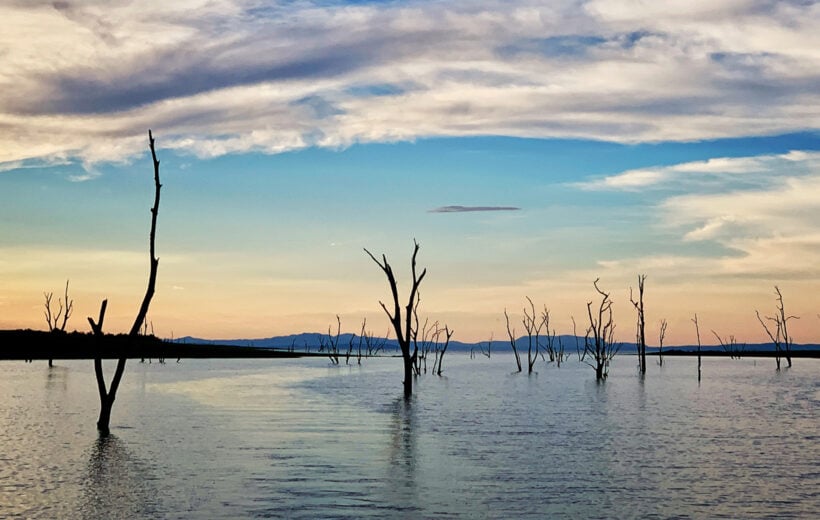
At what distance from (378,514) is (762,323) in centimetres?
8187

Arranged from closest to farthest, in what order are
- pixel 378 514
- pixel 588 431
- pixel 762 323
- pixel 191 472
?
pixel 378 514
pixel 191 472
pixel 588 431
pixel 762 323

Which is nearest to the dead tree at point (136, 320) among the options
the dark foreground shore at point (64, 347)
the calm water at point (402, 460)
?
the calm water at point (402, 460)

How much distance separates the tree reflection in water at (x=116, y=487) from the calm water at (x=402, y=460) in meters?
0.04

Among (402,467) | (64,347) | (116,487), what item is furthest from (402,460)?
(64,347)

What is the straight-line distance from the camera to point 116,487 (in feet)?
47.4

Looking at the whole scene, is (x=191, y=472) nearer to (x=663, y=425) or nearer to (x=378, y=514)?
(x=378, y=514)

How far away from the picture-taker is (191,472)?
16016 mm

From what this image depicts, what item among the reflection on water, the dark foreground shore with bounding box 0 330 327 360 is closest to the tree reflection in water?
the reflection on water

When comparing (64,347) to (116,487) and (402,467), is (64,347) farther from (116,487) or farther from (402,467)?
(116,487)

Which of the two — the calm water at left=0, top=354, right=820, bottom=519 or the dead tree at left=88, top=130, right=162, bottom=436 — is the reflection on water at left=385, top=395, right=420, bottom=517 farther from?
the dead tree at left=88, top=130, right=162, bottom=436

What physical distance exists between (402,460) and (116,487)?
5.77 metres

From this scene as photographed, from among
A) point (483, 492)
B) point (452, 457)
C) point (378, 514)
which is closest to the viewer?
point (378, 514)

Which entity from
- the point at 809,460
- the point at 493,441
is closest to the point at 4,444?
the point at 493,441

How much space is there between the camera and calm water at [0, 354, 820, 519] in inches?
521
